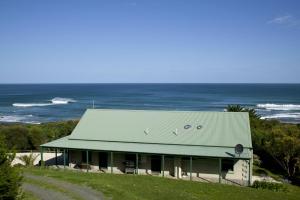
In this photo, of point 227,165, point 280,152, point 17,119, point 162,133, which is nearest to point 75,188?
point 162,133

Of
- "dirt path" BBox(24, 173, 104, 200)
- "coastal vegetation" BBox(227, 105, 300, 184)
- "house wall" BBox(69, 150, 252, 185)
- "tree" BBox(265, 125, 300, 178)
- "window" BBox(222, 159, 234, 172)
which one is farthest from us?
"coastal vegetation" BBox(227, 105, 300, 184)

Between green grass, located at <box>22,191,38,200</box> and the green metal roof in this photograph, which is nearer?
green grass, located at <box>22,191,38,200</box>

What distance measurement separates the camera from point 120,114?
30.8 metres

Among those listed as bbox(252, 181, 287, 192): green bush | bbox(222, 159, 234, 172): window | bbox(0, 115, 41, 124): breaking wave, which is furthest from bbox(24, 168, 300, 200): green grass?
bbox(0, 115, 41, 124): breaking wave

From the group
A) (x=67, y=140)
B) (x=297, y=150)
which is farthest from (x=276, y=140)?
(x=67, y=140)

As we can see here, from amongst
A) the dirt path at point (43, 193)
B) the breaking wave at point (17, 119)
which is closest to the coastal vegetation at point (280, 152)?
the dirt path at point (43, 193)

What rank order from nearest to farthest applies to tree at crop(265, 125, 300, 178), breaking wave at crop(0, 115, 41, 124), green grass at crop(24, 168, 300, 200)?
green grass at crop(24, 168, 300, 200), tree at crop(265, 125, 300, 178), breaking wave at crop(0, 115, 41, 124)

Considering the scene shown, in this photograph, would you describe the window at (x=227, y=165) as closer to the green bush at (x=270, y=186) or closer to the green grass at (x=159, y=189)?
the green bush at (x=270, y=186)

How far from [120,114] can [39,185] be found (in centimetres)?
1298

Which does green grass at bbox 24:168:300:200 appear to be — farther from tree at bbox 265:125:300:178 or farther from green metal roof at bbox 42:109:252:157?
tree at bbox 265:125:300:178

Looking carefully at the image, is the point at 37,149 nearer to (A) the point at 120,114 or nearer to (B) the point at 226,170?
(A) the point at 120,114

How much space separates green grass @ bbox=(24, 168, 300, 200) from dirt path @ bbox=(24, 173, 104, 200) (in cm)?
46

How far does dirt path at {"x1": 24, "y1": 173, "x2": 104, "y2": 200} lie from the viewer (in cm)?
1656

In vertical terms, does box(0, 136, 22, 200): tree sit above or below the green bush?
above
